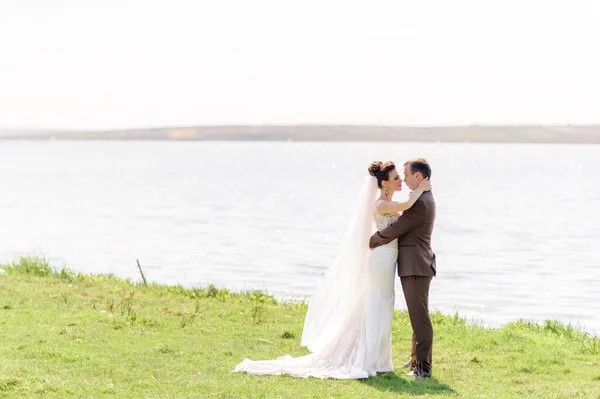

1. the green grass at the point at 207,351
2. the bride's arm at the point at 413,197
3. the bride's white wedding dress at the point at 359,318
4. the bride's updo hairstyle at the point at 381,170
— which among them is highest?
the bride's updo hairstyle at the point at 381,170

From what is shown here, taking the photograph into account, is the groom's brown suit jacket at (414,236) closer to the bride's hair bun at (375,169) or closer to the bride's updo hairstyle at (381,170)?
the bride's updo hairstyle at (381,170)

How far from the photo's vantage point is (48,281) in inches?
888

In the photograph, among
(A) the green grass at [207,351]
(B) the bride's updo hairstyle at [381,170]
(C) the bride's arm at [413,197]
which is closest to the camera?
(A) the green grass at [207,351]

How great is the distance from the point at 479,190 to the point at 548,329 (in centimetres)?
9573

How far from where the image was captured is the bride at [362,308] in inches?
521

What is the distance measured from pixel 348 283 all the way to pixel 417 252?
50.0 inches

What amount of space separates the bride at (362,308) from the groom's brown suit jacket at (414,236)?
200 millimetres

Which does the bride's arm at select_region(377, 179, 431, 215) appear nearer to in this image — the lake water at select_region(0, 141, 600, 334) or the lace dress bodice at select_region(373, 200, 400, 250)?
the lace dress bodice at select_region(373, 200, 400, 250)

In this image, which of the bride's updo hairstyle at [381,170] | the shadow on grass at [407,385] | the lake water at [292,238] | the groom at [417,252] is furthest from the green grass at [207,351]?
the lake water at [292,238]

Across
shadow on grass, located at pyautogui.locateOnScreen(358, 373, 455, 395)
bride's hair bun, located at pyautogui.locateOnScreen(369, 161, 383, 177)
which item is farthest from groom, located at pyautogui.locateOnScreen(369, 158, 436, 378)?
bride's hair bun, located at pyautogui.locateOnScreen(369, 161, 383, 177)

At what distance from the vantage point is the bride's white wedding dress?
522 inches

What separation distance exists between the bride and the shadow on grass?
22 cm

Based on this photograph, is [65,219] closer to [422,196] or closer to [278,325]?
[278,325]

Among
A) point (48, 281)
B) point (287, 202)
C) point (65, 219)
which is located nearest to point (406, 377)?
point (48, 281)
